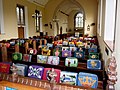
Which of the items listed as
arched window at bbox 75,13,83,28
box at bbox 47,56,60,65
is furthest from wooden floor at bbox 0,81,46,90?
arched window at bbox 75,13,83,28

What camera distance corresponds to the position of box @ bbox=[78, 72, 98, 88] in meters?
1.42

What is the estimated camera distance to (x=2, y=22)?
6.81 meters

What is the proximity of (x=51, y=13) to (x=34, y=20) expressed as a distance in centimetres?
199

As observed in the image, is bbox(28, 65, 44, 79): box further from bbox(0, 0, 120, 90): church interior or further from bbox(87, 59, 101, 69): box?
bbox(87, 59, 101, 69): box

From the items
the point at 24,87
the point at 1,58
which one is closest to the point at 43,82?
the point at 24,87

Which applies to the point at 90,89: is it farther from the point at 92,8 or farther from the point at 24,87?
the point at 92,8

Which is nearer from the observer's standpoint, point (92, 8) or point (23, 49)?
point (23, 49)

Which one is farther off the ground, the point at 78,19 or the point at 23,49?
the point at 78,19

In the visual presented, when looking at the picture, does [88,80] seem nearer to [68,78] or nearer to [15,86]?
[68,78]

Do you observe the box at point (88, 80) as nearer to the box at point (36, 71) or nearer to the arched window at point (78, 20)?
the box at point (36, 71)

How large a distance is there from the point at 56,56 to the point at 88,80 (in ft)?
4.54

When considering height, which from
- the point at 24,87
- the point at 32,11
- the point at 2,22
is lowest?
the point at 24,87

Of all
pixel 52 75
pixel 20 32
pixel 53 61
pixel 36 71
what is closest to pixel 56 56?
pixel 53 61

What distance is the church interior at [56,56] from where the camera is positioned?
1435mm
